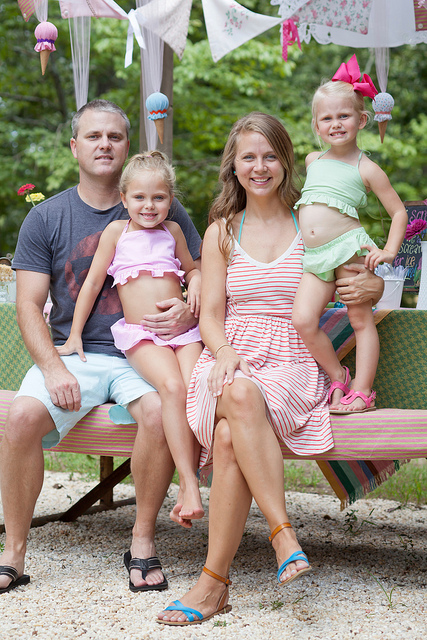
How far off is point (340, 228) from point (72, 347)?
114cm

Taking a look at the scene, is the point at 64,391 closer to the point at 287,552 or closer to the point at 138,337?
the point at 138,337

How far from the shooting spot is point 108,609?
7.96ft

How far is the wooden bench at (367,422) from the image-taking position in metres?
2.45

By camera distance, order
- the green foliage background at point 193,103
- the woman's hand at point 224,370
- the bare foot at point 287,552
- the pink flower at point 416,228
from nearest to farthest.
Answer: the bare foot at point 287,552
the woman's hand at point 224,370
the pink flower at point 416,228
the green foliage background at point 193,103

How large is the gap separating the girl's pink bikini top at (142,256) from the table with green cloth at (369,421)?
1.79 ft

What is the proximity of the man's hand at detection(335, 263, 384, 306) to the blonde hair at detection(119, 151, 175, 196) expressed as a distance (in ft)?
2.57

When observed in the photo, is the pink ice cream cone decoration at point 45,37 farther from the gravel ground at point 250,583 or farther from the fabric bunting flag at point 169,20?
the gravel ground at point 250,583

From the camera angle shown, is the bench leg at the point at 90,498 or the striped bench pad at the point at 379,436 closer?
the striped bench pad at the point at 379,436

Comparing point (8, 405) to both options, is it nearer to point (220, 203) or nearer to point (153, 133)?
point (220, 203)

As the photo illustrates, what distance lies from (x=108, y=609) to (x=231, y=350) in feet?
3.15

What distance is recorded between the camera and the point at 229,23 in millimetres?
4102

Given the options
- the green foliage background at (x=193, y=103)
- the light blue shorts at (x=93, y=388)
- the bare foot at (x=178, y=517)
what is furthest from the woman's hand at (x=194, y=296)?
the green foliage background at (x=193, y=103)

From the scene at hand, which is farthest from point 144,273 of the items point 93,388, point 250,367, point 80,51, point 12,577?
point 80,51

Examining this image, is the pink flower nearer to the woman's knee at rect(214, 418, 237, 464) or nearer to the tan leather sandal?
the woman's knee at rect(214, 418, 237, 464)
